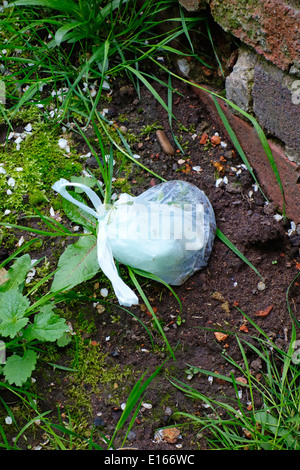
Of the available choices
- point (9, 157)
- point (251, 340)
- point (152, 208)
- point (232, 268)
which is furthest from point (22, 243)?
point (251, 340)

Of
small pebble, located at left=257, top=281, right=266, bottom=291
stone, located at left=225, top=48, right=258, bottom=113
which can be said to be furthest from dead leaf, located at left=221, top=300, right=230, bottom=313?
stone, located at left=225, top=48, right=258, bottom=113

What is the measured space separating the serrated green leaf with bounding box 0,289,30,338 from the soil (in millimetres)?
208

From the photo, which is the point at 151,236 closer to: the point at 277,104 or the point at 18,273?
the point at 18,273

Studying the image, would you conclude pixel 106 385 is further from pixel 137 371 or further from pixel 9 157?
pixel 9 157

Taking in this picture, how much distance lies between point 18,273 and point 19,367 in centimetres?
32

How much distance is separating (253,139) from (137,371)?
942 mm

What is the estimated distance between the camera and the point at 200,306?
5.58ft

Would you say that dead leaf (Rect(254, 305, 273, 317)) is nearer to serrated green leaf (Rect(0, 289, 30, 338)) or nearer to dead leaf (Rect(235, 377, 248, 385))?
dead leaf (Rect(235, 377, 248, 385))

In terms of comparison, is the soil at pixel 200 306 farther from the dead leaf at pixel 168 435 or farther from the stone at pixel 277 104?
the stone at pixel 277 104

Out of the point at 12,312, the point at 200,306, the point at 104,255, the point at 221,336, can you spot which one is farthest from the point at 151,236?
the point at 12,312

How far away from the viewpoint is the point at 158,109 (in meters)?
2.06

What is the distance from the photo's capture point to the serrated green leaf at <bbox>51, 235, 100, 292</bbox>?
5.38 feet
